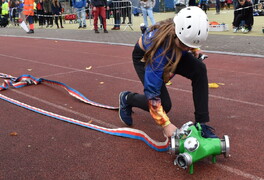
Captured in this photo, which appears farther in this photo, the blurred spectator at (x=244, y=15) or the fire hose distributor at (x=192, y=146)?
the blurred spectator at (x=244, y=15)

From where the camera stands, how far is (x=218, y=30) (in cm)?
1280

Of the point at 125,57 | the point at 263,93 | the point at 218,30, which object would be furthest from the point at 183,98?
the point at 218,30

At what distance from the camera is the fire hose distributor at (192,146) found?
246 cm

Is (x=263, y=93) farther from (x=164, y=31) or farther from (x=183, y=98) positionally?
(x=164, y=31)

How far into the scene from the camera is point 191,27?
251 cm

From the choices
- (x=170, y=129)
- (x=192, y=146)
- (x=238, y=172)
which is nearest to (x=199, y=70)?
(x=170, y=129)

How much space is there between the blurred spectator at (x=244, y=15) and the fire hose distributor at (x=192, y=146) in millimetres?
10175

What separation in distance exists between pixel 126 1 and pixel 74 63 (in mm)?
8786

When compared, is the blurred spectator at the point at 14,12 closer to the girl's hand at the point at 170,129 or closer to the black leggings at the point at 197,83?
the black leggings at the point at 197,83

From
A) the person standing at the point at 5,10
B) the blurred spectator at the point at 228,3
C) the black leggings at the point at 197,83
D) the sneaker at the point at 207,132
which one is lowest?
the sneaker at the point at 207,132

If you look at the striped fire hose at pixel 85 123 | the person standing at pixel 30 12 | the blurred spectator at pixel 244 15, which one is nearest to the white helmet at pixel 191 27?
the striped fire hose at pixel 85 123

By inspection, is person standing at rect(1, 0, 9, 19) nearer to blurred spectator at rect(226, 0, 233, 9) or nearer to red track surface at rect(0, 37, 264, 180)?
blurred spectator at rect(226, 0, 233, 9)

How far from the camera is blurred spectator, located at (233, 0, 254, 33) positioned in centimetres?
1165

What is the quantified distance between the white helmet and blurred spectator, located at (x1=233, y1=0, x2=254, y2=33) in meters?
10.0
